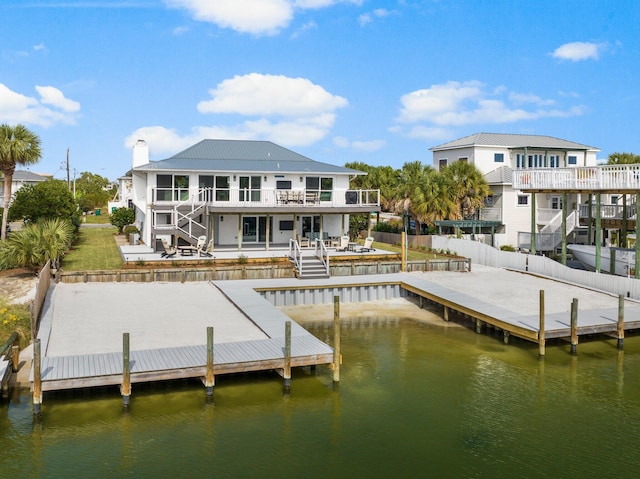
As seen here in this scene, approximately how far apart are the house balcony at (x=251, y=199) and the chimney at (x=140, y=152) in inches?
245

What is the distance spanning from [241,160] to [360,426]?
26.7 metres

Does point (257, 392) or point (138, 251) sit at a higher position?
point (138, 251)

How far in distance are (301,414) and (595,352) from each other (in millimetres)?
11608

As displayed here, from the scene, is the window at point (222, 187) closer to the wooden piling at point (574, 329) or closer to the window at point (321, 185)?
the window at point (321, 185)

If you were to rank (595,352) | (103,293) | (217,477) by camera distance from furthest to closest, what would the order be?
1. (103,293)
2. (595,352)
3. (217,477)

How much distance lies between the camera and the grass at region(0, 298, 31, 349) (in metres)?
19.8

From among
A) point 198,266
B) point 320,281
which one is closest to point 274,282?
point 320,281

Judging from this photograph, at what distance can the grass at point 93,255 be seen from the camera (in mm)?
30906

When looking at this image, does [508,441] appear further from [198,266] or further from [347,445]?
[198,266]

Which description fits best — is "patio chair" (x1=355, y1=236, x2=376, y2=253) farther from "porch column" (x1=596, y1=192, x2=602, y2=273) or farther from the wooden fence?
"porch column" (x1=596, y1=192, x2=602, y2=273)

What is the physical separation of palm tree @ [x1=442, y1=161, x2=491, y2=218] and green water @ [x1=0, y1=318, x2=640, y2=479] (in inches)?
906

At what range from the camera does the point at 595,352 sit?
21.4m

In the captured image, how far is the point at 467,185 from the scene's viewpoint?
42.0m

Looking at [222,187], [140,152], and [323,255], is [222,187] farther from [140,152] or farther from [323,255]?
[323,255]
